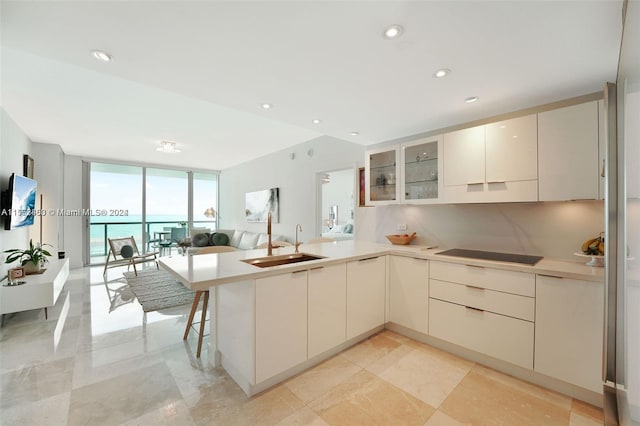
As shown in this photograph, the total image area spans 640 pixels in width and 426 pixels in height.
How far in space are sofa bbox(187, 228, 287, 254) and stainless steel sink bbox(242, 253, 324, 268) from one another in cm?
324

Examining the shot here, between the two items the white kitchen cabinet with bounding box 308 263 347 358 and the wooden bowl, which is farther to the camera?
the wooden bowl

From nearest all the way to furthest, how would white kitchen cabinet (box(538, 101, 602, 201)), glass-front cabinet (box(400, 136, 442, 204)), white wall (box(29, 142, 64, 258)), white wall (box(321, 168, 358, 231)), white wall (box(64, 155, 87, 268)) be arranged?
1. white kitchen cabinet (box(538, 101, 602, 201))
2. glass-front cabinet (box(400, 136, 442, 204))
3. white wall (box(29, 142, 64, 258))
4. white wall (box(64, 155, 87, 268))
5. white wall (box(321, 168, 358, 231))

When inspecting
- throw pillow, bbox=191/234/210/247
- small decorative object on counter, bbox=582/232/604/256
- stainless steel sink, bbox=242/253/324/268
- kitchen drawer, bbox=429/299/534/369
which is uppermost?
small decorative object on counter, bbox=582/232/604/256

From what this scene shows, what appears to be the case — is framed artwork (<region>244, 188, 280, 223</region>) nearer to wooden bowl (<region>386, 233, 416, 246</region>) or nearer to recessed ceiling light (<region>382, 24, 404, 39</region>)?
wooden bowl (<region>386, 233, 416, 246</region>)

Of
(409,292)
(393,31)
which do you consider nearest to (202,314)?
(409,292)

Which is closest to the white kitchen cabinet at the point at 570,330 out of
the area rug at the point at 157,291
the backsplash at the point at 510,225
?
the backsplash at the point at 510,225

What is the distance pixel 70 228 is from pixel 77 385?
5.54 metres

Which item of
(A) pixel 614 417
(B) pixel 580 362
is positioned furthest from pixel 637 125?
(B) pixel 580 362

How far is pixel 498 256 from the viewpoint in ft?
7.60

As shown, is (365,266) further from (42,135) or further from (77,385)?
(42,135)

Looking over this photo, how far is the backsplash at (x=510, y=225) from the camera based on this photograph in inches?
83.4

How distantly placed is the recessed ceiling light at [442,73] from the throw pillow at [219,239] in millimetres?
5792

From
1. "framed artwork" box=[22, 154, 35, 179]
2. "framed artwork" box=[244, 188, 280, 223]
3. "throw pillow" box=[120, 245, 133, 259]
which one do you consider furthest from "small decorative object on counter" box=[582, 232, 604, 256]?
"framed artwork" box=[22, 154, 35, 179]

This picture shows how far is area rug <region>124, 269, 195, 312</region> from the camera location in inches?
140
